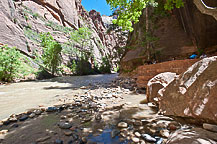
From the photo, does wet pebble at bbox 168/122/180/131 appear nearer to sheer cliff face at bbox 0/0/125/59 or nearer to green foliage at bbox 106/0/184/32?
green foliage at bbox 106/0/184/32

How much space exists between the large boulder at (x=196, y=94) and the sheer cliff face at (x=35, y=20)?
71.4 ft

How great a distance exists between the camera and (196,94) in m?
1.80

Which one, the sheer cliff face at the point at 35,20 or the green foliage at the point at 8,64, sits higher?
the sheer cliff face at the point at 35,20

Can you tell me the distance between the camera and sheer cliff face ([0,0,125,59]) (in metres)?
17.3

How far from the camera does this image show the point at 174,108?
7.02 ft

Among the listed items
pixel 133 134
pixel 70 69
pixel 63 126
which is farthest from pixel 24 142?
pixel 70 69

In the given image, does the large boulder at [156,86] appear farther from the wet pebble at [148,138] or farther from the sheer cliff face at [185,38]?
the sheer cliff face at [185,38]

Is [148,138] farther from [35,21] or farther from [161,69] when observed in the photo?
[35,21]

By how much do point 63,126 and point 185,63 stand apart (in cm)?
500

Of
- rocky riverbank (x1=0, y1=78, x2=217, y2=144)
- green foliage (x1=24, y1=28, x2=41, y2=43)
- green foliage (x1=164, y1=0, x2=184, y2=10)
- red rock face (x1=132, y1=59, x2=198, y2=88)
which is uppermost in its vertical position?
green foliage (x1=24, y1=28, x2=41, y2=43)

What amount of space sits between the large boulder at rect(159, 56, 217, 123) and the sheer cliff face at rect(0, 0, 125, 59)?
21762 millimetres

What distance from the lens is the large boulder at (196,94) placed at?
5.07 ft

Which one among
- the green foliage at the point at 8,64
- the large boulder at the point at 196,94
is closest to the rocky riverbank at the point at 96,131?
the large boulder at the point at 196,94

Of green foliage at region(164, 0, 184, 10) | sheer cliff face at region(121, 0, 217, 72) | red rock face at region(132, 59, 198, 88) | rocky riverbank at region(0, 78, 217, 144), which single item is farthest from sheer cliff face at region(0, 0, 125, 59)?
green foliage at region(164, 0, 184, 10)
